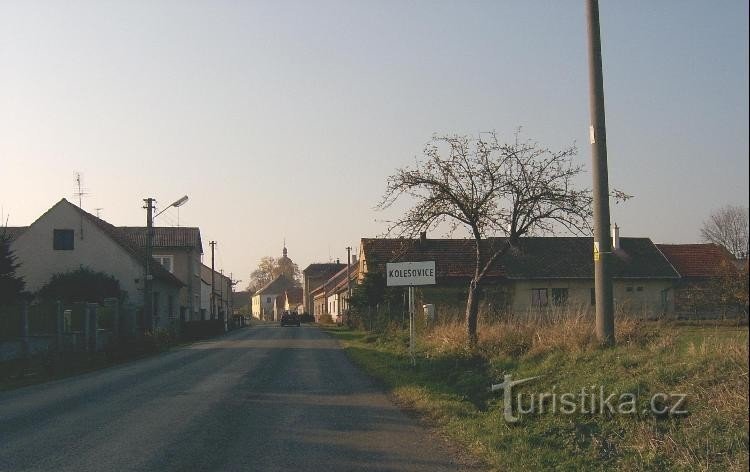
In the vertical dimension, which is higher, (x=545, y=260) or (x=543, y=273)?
(x=545, y=260)

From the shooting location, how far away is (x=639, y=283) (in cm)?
4772

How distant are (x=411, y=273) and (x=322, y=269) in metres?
116

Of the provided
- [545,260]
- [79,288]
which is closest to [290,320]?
[545,260]

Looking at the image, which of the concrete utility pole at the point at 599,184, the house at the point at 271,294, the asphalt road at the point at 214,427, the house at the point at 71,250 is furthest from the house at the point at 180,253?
the house at the point at 271,294

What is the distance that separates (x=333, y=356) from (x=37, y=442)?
52.9 feet

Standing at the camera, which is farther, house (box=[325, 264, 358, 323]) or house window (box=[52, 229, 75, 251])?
house (box=[325, 264, 358, 323])

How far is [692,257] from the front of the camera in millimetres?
52281

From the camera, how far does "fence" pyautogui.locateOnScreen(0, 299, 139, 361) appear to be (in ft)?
75.1

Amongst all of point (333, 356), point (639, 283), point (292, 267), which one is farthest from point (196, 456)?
point (292, 267)

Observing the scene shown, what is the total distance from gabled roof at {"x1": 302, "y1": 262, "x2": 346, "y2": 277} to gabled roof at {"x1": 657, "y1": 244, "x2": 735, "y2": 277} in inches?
3067

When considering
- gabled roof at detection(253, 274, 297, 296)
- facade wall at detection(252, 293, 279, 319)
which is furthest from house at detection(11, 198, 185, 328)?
gabled roof at detection(253, 274, 297, 296)

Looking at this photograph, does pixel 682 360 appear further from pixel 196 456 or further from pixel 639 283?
pixel 639 283

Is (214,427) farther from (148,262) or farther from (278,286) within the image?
(278,286)

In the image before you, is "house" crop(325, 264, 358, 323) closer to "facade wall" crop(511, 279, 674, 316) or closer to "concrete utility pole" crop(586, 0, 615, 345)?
"facade wall" crop(511, 279, 674, 316)
